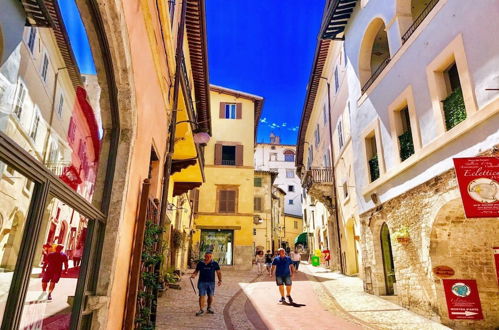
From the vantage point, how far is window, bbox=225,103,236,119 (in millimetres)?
27688

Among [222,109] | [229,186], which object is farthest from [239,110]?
[229,186]

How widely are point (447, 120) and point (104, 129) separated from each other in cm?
724

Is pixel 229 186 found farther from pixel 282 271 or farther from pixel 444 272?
pixel 444 272

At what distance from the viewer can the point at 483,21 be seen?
21.6ft

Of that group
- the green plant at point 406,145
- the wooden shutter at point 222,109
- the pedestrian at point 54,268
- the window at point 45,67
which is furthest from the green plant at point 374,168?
the wooden shutter at point 222,109

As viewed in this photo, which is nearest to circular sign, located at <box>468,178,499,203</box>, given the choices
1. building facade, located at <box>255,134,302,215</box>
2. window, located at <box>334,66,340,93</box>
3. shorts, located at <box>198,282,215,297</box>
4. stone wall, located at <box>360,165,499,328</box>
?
stone wall, located at <box>360,165,499,328</box>

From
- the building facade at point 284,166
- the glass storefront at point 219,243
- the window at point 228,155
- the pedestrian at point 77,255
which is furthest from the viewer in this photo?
the building facade at point 284,166

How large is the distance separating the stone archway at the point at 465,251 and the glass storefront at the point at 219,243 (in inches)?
707

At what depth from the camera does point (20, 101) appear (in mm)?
2180

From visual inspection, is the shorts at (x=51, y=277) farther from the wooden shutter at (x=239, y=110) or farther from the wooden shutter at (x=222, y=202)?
the wooden shutter at (x=239, y=110)

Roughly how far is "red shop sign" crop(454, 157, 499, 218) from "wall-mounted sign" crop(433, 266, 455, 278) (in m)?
2.65

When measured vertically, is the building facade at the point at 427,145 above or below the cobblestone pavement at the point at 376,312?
above

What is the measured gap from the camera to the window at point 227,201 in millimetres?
25422

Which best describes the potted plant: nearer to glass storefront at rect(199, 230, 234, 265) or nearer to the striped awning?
the striped awning
